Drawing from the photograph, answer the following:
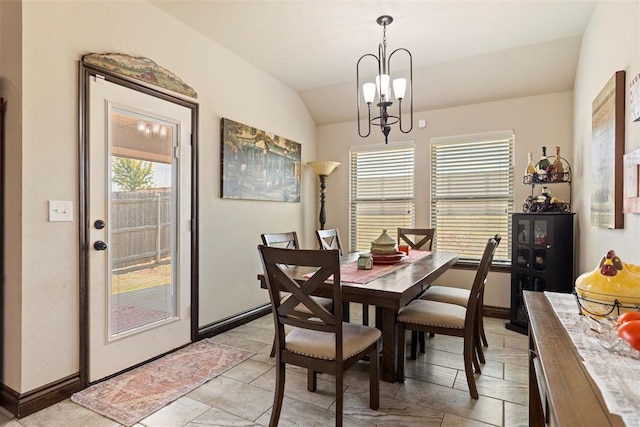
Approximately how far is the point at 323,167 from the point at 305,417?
3.13 meters

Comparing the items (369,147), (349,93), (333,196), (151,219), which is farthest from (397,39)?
(151,219)

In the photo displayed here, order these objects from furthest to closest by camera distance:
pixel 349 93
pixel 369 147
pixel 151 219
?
1. pixel 369 147
2. pixel 349 93
3. pixel 151 219

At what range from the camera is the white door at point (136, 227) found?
2.38 metres

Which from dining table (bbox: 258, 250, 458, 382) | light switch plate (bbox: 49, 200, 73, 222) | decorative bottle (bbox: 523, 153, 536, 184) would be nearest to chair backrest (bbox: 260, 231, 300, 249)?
dining table (bbox: 258, 250, 458, 382)

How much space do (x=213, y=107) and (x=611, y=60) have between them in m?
3.11

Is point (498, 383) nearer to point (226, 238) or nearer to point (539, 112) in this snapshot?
point (226, 238)

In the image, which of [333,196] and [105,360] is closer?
[105,360]

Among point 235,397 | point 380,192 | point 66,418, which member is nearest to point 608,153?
point 380,192

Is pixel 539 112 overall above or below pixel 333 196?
above

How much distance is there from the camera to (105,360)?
2424mm

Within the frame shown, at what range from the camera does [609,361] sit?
2.98ft

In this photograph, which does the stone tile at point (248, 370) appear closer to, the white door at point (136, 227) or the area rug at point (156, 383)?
the area rug at point (156, 383)

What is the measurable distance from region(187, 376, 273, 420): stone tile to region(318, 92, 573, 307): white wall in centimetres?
272

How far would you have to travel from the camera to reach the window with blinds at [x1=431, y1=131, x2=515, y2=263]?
3.93 meters
